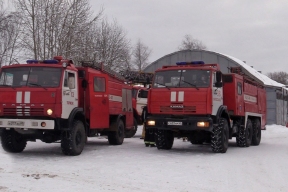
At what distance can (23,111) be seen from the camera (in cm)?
1191

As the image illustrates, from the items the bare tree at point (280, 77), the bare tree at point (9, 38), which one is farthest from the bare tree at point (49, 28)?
the bare tree at point (280, 77)

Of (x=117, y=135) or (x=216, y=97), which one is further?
(x=117, y=135)

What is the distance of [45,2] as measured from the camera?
23.4 m

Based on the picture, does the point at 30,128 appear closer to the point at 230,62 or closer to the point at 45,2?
the point at 45,2

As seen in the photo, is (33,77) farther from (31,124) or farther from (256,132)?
(256,132)

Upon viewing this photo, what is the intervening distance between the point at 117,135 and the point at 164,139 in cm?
254

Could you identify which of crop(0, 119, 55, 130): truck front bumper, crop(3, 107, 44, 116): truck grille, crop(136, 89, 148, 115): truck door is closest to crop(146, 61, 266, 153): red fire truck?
crop(0, 119, 55, 130): truck front bumper

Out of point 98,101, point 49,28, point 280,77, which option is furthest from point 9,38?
point 280,77

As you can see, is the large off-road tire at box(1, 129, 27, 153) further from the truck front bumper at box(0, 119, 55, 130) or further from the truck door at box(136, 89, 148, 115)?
the truck door at box(136, 89, 148, 115)

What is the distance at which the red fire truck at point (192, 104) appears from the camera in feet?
42.6

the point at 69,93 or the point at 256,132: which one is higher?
the point at 69,93

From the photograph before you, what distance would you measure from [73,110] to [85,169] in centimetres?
278

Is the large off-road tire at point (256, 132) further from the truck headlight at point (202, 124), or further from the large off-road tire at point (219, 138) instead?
the truck headlight at point (202, 124)

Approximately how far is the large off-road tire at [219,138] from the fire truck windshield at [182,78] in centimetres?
147
